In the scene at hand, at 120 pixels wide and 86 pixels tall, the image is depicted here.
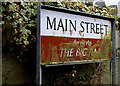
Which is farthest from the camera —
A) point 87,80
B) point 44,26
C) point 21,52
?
point 87,80

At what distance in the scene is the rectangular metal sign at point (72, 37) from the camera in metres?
1.41

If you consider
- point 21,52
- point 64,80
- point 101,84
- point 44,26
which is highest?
point 44,26

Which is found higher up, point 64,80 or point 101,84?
point 64,80

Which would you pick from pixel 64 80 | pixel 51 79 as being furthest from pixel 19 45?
pixel 64 80

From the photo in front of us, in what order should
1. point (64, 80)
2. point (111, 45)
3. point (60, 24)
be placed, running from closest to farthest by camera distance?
point (60, 24) → point (111, 45) → point (64, 80)

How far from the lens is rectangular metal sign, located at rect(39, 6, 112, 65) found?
4.64 feet

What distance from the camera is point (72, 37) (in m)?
1.62

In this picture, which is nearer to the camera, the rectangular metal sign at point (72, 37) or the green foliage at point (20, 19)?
the rectangular metal sign at point (72, 37)

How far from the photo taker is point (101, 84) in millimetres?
2689

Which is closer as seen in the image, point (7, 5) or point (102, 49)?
point (7, 5)

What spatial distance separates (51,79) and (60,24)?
973 mm

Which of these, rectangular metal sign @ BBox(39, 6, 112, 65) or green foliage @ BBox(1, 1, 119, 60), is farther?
green foliage @ BBox(1, 1, 119, 60)

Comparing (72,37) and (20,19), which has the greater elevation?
(20,19)

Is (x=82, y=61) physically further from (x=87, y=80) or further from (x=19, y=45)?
(x=87, y=80)
